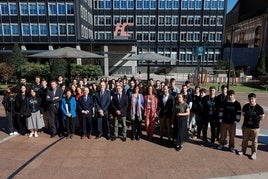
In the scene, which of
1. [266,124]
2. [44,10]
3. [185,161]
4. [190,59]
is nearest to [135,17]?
[190,59]

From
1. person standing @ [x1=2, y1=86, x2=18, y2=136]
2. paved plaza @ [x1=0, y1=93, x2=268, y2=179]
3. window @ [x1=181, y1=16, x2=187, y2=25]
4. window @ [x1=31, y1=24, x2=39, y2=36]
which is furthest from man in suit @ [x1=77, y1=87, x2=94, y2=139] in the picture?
window @ [x1=181, y1=16, x2=187, y2=25]

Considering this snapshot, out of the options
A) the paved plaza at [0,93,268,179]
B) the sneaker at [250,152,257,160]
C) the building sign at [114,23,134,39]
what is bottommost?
the paved plaza at [0,93,268,179]

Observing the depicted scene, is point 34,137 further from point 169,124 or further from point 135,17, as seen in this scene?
point 135,17

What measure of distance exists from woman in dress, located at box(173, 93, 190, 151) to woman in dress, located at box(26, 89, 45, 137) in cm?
497

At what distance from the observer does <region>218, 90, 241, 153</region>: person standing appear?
6328 mm

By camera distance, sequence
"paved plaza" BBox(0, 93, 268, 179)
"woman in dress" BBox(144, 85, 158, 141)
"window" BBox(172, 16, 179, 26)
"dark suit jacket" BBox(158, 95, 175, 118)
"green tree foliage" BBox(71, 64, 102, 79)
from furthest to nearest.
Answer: "window" BBox(172, 16, 179, 26) < "green tree foliage" BBox(71, 64, 102, 79) < "woman in dress" BBox(144, 85, 158, 141) < "dark suit jacket" BBox(158, 95, 175, 118) < "paved plaza" BBox(0, 93, 268, 179)

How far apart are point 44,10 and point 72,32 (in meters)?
6.19

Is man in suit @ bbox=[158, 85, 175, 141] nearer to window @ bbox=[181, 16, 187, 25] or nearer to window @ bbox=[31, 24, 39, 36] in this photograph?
window @ bbox=[31, 24, 39, 36]

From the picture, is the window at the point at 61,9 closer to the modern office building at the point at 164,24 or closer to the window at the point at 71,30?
the window at the point at 71,30

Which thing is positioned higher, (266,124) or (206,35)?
(206,35)

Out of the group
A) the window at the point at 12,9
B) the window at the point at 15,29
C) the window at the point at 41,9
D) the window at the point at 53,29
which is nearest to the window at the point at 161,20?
the window at the point at 53,29

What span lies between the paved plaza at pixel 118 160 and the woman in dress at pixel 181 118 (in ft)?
1.52

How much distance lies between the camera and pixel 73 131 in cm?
772

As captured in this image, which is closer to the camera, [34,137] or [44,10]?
[34,137]
